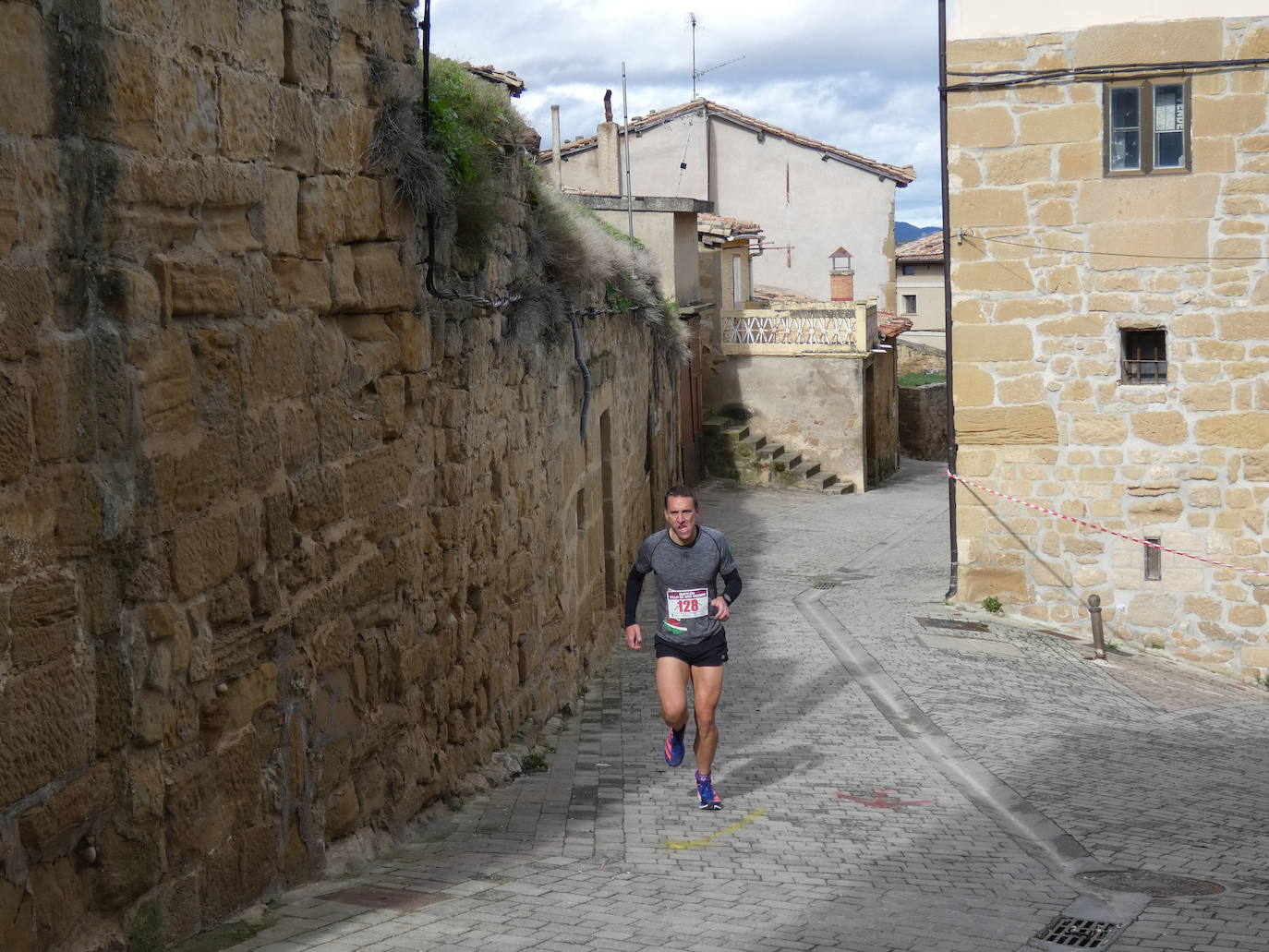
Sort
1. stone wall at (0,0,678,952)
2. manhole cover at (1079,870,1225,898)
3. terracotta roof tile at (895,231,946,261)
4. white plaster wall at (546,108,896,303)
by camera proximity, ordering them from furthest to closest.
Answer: terracotta roof tile at (895,231,946,261) < white plaster wall at (546,108,896,303) < manhole cover at (1079,870,1225,898) < stone wall at (0,0,678,952)

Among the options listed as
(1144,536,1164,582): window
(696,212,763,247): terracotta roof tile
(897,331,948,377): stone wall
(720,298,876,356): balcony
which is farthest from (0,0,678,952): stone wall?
(897,331,948,377): stone wall

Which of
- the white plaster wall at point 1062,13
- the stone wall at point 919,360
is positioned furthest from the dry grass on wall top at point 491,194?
the stone wall at point 919,360

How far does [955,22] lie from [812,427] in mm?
13970

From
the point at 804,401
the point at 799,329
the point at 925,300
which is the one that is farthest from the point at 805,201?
the point at 925,300

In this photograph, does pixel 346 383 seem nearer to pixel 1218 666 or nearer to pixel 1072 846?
pixel 1072 846

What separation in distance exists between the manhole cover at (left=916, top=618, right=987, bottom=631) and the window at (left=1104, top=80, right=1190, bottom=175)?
446 cm

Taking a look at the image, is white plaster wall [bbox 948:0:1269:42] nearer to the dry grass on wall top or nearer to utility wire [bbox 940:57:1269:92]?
utility wire [bbox 940:57:1269:92]

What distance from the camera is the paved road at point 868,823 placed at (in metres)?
5.24

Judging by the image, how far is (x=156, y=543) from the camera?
435 centimetres

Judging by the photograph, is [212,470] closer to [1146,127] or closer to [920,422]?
[1146,127]

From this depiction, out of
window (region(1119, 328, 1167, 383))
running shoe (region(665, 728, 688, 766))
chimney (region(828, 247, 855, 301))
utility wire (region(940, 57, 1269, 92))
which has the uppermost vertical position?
utility wire (region(940, 57, 1269, 92))

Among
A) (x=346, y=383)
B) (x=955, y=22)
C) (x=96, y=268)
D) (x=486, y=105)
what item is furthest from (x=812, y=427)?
(x=96, y=268)

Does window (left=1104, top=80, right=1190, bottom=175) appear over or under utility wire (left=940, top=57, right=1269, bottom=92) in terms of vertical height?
under

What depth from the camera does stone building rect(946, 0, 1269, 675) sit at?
13.9 m
